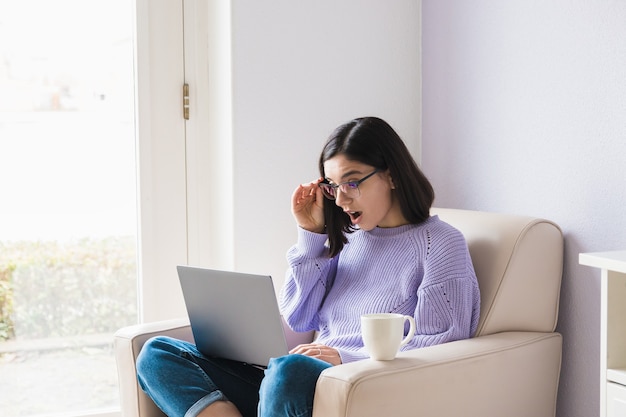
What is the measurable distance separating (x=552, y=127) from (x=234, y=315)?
875mm

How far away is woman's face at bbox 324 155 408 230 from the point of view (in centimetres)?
197

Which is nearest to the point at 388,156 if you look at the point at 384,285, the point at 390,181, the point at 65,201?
the point at 390,181

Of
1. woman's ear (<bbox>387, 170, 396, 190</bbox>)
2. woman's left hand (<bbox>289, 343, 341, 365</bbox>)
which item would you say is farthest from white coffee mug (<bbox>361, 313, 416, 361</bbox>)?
woman's ear (<bbox>387, 170, 396, 190</bbox>)

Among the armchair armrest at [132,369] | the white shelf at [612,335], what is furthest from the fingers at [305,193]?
the white shelf at [612,335]

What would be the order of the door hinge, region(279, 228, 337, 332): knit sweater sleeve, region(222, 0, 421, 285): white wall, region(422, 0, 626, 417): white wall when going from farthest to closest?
the door hinge → region(222, 0, 421, 285): white wall → region(279, 228, 337, 332): knit sweater sleeve → region(422, 0, 626, 417): white wall

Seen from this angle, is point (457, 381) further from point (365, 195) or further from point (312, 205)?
point (312, 205)

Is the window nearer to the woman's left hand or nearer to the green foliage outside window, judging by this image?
the green foliage outside window

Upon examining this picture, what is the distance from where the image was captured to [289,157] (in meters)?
2.53

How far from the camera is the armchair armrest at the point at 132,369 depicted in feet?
6.29

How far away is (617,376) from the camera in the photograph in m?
1.47

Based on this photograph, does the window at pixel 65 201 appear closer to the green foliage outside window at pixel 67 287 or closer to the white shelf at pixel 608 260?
the green foliage outside window at pixel 67 287

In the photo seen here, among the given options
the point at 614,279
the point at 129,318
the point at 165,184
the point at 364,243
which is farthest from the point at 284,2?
the point at 614,279

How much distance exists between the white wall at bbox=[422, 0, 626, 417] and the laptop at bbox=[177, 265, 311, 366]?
71cm

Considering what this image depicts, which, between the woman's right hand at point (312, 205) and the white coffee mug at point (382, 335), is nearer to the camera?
the white coffee mug at point (382, 335)
